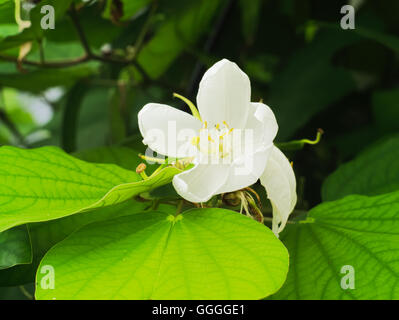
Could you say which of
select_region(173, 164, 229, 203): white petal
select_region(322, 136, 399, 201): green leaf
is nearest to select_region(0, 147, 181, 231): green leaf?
select_region(173, 164, 229, 203): white petal

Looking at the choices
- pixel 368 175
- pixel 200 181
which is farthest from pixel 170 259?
pixel 368 175

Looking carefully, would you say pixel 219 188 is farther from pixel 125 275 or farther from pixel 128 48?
pixel 128 48

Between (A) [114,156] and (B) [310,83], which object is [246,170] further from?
(B) [310,83]

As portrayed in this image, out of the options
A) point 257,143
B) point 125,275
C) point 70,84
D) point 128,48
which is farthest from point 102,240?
point 128,48

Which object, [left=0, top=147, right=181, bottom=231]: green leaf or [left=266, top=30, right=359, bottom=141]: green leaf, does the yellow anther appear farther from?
[left=266, top=30, right=359, bottom=141]: green leaf

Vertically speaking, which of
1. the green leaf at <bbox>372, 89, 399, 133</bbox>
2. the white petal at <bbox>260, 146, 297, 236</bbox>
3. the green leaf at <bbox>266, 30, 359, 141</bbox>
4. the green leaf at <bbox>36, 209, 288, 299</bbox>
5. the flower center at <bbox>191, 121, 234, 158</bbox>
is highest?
the green leaf at <bbox>266, 30, 359, 141</bbox>

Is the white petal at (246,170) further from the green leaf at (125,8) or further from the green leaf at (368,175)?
the green leaf at (125,8)

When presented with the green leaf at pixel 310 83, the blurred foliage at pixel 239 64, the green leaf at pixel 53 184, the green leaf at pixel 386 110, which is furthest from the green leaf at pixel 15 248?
the green leaf at pixel 386 110
